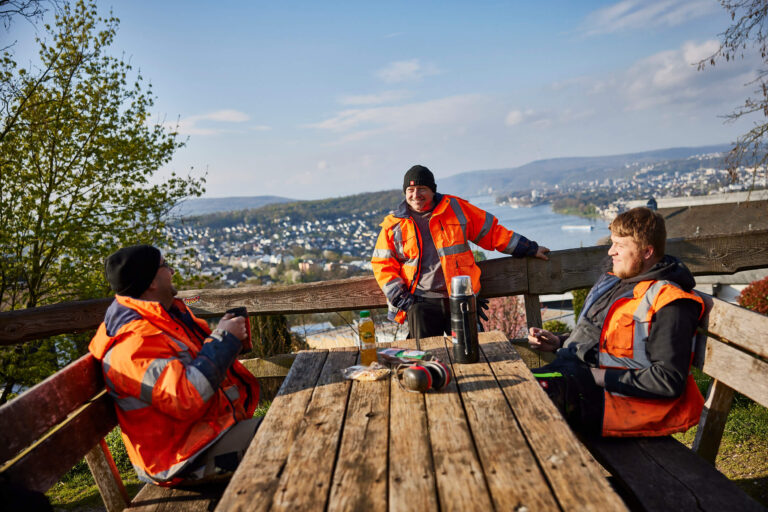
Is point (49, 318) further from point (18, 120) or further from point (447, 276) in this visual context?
point (18, 120)

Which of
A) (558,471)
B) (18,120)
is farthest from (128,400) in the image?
(18,120)

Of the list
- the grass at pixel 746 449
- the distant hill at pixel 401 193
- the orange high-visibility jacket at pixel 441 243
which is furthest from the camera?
the distant hill at pixel 401 193

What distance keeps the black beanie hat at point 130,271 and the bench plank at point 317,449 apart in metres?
0.87

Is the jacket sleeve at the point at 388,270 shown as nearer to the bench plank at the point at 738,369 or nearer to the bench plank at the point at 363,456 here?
the bench plank at the point at 363,456

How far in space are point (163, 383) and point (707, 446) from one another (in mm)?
2281

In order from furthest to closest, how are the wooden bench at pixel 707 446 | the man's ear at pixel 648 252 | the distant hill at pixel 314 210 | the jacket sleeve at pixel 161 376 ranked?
the distant hill at pixel 314 210, the man's ear at pixel 648 252, the jacket sleeve at pixel 161 376, the wooden bench at pixel 707 446

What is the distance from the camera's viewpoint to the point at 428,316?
3.60 meters

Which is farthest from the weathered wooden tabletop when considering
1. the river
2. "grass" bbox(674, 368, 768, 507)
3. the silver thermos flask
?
the river

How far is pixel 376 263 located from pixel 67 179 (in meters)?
6.97

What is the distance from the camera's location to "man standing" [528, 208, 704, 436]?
6.95 ft

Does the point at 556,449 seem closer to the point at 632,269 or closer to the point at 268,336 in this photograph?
the point at 632,269

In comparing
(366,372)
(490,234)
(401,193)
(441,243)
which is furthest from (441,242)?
(401,193)

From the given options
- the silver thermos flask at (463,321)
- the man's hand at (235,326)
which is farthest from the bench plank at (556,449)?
the man's hand at (235,326)

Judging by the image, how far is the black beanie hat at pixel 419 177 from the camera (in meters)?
3.68
